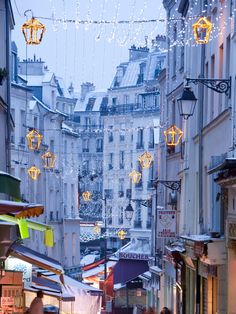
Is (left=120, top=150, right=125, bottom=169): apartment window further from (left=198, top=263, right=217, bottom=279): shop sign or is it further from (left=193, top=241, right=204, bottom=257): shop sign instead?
(left=193, top=241, right=204, bottom=257): shop sign

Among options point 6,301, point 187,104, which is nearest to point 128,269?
point 6,301

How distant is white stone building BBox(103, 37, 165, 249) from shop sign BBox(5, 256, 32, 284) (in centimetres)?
5251

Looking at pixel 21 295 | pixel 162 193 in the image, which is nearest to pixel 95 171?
pixel 162 193

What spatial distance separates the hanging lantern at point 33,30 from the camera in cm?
2253

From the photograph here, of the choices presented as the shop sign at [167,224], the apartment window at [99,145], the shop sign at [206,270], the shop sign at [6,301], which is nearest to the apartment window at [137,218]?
the apartment window at [99,145]

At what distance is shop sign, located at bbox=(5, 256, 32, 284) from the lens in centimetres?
2781

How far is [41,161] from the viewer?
62.0 m

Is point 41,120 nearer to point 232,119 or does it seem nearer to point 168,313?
point 168,313

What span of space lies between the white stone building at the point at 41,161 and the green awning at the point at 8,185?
122 feet

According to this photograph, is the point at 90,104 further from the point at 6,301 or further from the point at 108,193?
the point at 6,301

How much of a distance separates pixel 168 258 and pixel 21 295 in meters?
13.9

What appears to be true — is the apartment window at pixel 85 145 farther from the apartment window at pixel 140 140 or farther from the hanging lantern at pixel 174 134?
the hanging lantern at pixel 174 134

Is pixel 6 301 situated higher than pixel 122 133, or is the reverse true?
pixel 122 133

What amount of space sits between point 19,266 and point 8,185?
13.0 m
